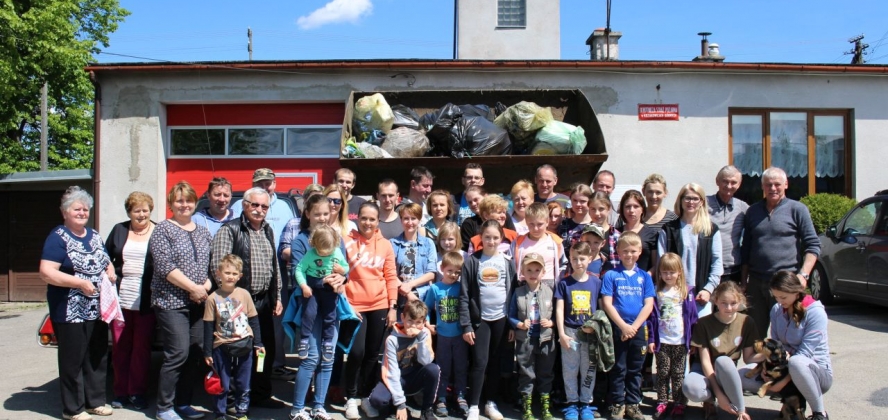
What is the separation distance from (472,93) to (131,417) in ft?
17.6

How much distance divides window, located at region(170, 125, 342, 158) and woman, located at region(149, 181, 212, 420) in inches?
253

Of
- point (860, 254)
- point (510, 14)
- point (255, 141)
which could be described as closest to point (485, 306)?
point (860, 254)

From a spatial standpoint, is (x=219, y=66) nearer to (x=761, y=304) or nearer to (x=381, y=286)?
(x=381, y=286)

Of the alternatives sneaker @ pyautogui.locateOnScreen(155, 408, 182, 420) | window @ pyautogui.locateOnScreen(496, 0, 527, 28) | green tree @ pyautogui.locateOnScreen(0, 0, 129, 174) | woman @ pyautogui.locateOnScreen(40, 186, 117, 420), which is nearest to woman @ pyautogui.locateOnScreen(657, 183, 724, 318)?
sneaker @ pyautogui.locateOnScreen(155, 408, 182, 420)

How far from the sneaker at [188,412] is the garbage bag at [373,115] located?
390 cm

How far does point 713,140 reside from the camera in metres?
11.2

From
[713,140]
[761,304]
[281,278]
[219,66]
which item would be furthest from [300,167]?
[761,304]

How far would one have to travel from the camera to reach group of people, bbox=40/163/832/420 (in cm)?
486

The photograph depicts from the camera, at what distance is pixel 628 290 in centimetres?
496

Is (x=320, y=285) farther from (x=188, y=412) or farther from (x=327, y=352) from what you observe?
(x=188, y=412)

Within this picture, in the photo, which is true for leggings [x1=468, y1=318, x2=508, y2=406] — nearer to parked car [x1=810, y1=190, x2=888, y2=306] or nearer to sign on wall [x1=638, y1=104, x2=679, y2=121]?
parked car [x1=810, y1=190, x2=888, y2=306]

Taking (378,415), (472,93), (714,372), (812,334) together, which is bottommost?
(378,415)

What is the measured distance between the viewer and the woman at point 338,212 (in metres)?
5.33

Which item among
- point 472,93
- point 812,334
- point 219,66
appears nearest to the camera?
point 812,334
